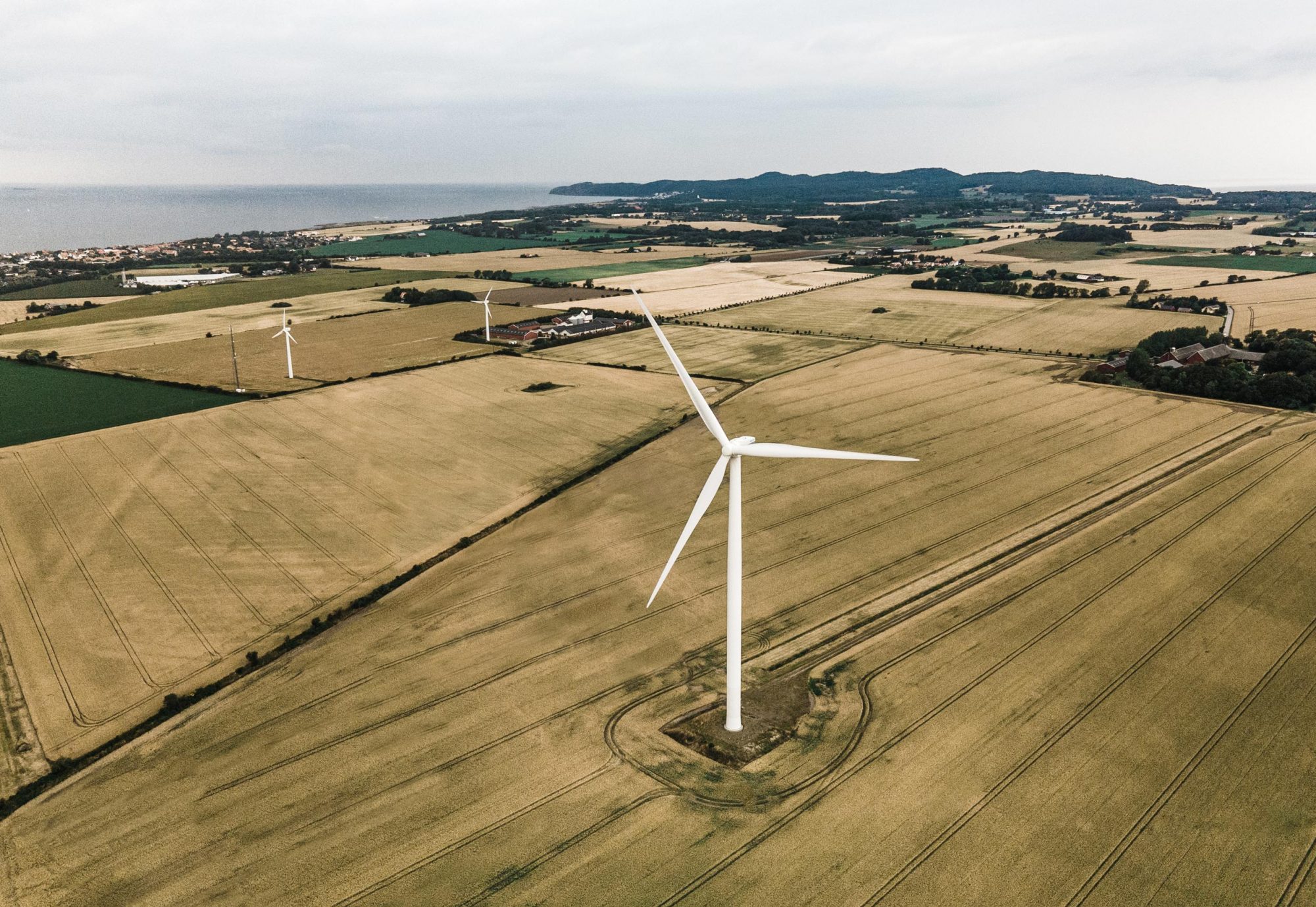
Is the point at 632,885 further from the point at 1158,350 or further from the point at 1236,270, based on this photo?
the point at 1236,270

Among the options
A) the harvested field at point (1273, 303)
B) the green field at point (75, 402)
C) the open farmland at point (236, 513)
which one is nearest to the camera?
the open farmland at point (236, 513)

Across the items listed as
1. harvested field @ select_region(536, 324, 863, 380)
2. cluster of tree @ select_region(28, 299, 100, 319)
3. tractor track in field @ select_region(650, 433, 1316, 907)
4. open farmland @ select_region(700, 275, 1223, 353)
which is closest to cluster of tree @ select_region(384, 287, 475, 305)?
harvested field @ select_region(536, 324, 863, 380)

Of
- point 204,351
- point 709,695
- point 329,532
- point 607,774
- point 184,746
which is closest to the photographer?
point 607,774

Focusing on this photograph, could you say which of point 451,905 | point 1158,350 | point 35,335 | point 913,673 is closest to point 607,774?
point 451,905

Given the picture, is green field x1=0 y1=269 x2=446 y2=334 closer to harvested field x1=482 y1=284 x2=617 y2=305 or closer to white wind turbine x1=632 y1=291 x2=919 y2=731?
harvested field x1=482 y1=284 x2=617 y2=305

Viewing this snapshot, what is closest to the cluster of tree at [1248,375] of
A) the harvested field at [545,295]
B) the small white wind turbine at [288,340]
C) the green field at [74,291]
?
the small white wind turbine at [288,340]

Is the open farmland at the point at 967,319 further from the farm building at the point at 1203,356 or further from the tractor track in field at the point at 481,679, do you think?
the tractor track in field at the point at 481,679
